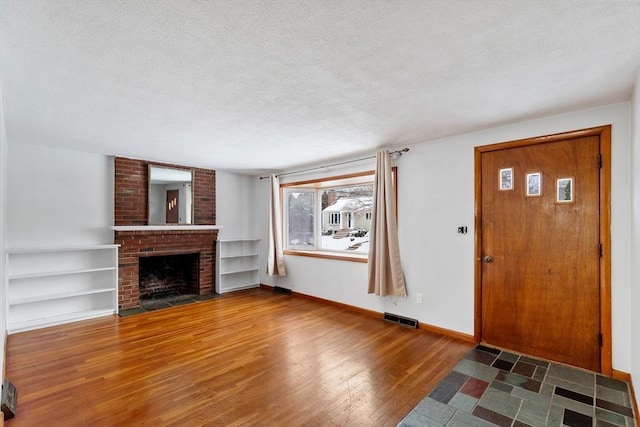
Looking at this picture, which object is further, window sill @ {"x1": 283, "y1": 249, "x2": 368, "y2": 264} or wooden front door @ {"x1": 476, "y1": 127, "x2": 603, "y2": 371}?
window sill @ {"x1": 283, "y1": 249, "x2": 368, "y2": 264}

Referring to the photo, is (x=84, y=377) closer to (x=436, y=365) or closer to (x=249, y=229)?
(x=436, y=365)

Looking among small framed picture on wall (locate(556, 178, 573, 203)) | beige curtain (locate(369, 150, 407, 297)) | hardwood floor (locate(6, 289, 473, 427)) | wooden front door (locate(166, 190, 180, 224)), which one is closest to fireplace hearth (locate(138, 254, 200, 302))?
wooden front door (locate(166, 190, 180, 224))

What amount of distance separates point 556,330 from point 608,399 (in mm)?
632

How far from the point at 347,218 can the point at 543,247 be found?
2718 millimetres

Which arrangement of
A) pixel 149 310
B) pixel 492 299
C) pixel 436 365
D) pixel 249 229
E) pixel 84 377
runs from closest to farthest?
pixel 84 377
pixel 436 365
pixel 492 299
pixel 149 310
pixel 249 229

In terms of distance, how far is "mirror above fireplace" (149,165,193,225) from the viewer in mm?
4695

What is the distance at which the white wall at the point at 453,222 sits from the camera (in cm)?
246

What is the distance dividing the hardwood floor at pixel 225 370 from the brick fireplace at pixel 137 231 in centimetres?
70

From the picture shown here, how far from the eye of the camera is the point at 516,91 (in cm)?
221

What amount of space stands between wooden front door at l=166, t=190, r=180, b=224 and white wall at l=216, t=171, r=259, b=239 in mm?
754

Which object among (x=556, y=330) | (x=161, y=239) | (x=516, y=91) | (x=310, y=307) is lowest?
(x=310, y=307)

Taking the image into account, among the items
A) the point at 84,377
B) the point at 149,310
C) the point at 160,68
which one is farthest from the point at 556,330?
the point at 149,310

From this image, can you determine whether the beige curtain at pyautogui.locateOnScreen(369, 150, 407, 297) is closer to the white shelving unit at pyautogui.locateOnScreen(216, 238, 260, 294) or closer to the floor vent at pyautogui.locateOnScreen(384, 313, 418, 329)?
the floor vent at pyautogui.locateOnScreen(384, 313, 418, 329)

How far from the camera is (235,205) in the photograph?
19.1 ft
